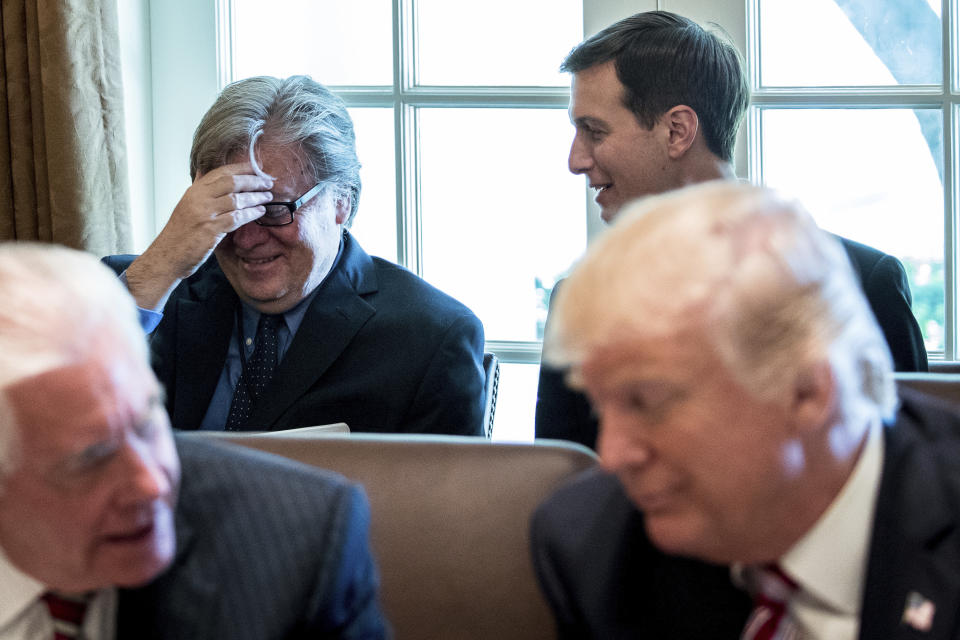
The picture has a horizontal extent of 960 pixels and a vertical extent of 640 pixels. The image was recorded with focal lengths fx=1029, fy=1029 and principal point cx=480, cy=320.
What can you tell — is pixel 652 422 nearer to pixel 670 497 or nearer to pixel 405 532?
pixel 670 497

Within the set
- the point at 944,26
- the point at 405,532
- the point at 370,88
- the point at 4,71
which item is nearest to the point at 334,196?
the point at 370,88

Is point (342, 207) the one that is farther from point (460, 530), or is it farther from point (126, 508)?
point (126, 508)

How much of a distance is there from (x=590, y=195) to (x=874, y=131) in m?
0.76

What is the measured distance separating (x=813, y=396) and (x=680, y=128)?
141 centimetres

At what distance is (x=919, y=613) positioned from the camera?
3.32 ft

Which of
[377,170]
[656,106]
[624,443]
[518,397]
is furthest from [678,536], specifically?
[377,170]

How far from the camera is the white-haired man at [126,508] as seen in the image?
1.00m

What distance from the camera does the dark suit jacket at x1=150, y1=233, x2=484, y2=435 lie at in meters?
2.21

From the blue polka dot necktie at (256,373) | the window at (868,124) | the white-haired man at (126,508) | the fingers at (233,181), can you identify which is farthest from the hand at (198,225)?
the window at (868,124)

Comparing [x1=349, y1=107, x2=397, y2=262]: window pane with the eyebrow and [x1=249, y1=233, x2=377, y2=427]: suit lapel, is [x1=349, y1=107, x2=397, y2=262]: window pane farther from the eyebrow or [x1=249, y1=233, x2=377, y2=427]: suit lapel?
the eyebrow

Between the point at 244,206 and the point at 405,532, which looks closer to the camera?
the point at 405,532

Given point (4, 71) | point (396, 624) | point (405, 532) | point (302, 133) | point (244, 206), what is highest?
point (4, 71)

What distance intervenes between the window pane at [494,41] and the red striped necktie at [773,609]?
6.42 ft

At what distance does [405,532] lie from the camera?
1460 mm
